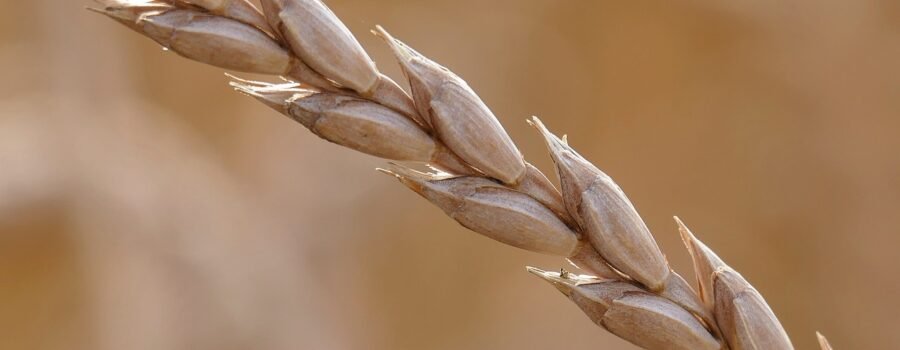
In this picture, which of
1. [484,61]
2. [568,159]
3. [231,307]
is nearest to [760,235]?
[484,61]

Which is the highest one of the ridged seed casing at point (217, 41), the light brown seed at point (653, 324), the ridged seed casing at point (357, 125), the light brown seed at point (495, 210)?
the ridged seed casing at point (217, 41)

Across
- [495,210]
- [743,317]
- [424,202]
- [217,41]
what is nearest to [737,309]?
[743,317]

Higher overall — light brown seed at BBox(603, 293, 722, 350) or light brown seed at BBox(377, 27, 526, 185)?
light brown seed at BBox(377, 27, 526, 185)

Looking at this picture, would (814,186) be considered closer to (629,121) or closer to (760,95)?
(760,95)

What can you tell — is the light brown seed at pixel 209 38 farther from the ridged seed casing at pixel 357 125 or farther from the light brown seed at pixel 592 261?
the light brown seed at pixel 592 261

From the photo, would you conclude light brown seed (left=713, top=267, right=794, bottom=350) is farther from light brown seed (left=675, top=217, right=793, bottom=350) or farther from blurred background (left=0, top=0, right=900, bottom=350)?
blurred background (left=0, top=0, right=900, bottom=350)

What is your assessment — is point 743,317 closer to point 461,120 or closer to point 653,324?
point 653,324

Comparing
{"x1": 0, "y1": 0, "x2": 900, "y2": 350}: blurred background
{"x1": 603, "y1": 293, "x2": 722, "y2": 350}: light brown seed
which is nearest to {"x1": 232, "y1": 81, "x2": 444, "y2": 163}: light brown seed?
{"x1": 603, "y1": 293, "x2": 722, "y2": 350}: light brown seed

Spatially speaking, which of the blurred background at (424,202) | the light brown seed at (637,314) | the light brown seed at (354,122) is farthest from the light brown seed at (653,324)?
the blurred background at (424,202)
